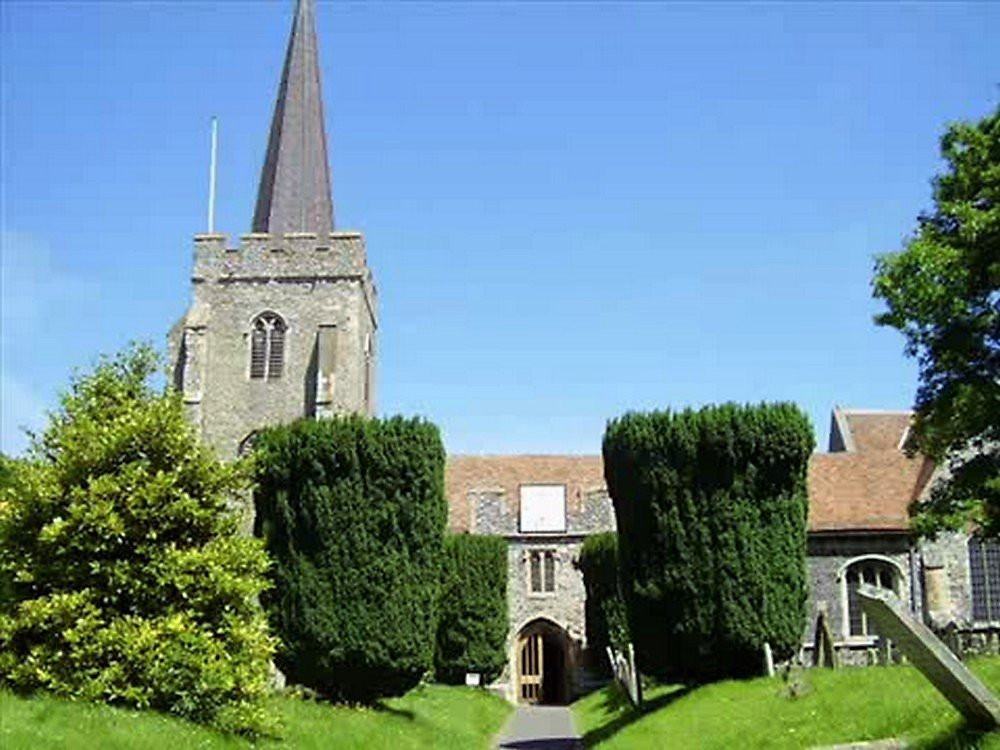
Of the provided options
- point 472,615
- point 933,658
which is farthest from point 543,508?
point 933,658

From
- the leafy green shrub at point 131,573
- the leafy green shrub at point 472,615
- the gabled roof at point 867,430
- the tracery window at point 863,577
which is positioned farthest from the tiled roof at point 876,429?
the leafy green shrub at point 131,573

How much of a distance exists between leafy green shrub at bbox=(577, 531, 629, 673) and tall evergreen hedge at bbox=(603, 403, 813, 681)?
13.4 meters

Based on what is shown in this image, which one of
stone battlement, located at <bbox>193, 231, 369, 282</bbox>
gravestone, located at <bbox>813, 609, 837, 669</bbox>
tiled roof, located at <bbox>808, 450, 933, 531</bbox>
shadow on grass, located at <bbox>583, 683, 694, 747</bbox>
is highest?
stone battlement, located at <bbox>193, 231, 369, 282</bbox>

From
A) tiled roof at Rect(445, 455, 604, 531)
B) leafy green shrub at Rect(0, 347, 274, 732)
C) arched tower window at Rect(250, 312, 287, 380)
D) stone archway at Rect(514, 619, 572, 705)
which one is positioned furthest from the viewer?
tiled roof at Rect(445, 455, 604, 531)

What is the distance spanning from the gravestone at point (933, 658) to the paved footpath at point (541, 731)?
16.3m

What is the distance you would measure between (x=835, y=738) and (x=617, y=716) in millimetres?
14056

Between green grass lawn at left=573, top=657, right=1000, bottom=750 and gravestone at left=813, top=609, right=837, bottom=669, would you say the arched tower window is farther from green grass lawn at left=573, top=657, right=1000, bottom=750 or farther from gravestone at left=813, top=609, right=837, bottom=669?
gravestone at left=813, top=609, right=837, bottom=669

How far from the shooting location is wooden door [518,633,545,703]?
156ft

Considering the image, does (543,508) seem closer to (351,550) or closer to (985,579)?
(985,579)

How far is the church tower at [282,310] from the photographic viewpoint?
4553 centimetres

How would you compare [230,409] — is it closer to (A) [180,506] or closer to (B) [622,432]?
(B) [622,432]

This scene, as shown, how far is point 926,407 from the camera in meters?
24.3

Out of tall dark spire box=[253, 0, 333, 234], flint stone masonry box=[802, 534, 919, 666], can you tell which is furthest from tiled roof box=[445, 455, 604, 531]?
flint stone masonry box=[802, 534, 919, 666]

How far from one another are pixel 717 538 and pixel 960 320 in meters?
6.71
